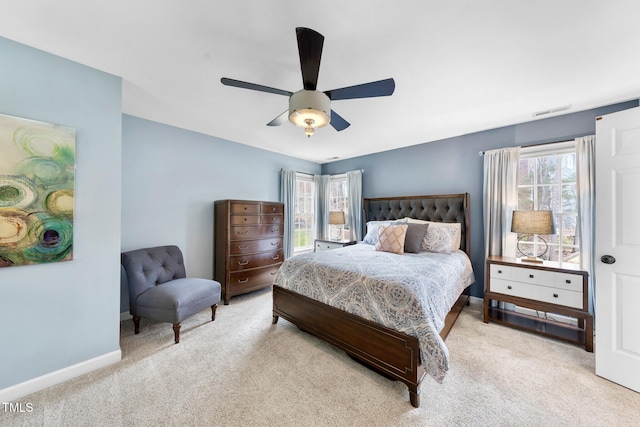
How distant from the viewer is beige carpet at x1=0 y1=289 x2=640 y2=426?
1.54 metres

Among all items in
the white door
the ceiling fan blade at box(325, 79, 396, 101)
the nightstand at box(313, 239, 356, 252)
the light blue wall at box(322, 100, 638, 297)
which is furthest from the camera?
the nightstand at box(313, 239, 356, 252)

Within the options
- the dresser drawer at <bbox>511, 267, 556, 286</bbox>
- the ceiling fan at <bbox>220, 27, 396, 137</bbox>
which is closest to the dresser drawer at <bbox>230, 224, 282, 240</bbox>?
the ceiling fan at <bbox>220, 27, 396, 137</bbox>

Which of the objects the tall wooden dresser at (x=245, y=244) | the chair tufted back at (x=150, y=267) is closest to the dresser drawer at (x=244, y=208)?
the tall wooden dresser at (x=245, y=244)

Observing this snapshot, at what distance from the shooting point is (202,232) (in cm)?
372

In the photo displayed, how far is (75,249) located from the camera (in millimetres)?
1938

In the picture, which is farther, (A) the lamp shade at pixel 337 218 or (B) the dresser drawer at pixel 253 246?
→ (A) the lamp shade at pixel 337 218

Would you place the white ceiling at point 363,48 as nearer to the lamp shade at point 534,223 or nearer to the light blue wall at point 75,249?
the light blue wall at point 75,249

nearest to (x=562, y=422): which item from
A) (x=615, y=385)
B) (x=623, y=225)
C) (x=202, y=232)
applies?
(x=615, y=385)

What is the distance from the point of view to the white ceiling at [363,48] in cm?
143

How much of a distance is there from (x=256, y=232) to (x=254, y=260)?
0.44 meters

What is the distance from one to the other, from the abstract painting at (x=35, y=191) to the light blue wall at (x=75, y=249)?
0.19 feet

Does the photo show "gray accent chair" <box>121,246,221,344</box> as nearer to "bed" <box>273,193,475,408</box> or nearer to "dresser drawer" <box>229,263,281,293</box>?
"dresser drawer" <box>229,263,281,293</box>

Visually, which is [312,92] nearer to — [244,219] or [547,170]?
[244,219]

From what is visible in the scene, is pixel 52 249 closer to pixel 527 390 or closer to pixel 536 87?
pixel 527 390
